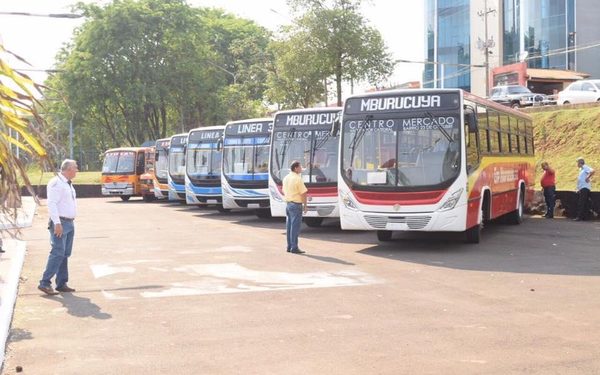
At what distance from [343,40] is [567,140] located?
10296 millimetres

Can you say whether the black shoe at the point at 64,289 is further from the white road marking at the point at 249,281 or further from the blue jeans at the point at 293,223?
the blue jeans at the point at 293,223

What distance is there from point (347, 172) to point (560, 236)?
553cm

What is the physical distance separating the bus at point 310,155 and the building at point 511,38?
34.3 m

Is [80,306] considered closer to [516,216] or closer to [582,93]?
[516,216]

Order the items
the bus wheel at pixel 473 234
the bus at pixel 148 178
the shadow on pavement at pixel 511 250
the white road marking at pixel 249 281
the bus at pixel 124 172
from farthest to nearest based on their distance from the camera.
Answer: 1. the bus at pixel 124 172
2. the bus at pixel 148 178
3. the bus wheel at pixel 473 234
4. the shadow on pavement at pixel 511 250
5. the white road marking at pixel 249 281

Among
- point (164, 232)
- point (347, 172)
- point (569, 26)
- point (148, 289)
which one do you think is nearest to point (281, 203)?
point (164, 232)

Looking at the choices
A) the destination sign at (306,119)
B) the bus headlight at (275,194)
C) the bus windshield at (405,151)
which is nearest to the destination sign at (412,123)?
the bus windshield at (405,151)

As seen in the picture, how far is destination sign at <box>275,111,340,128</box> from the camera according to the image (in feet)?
63.2

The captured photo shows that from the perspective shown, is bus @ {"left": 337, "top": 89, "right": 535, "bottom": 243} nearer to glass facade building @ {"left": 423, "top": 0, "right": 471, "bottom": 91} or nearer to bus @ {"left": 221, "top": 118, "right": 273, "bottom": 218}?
bus @ {"left": 221, "top": 118, "right": 273, "bottom": 218}

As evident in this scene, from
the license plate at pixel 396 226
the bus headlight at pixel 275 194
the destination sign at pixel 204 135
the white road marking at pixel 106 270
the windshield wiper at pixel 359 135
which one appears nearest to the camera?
the white road marking at pixel 106 270

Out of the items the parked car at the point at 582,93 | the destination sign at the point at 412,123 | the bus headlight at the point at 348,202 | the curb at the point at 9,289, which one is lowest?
the curb at the point at 9,289

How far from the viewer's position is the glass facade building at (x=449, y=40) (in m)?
76.8

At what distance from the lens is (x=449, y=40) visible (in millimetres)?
78375

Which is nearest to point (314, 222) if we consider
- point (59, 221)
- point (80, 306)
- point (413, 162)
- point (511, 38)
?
point (413, 162)
